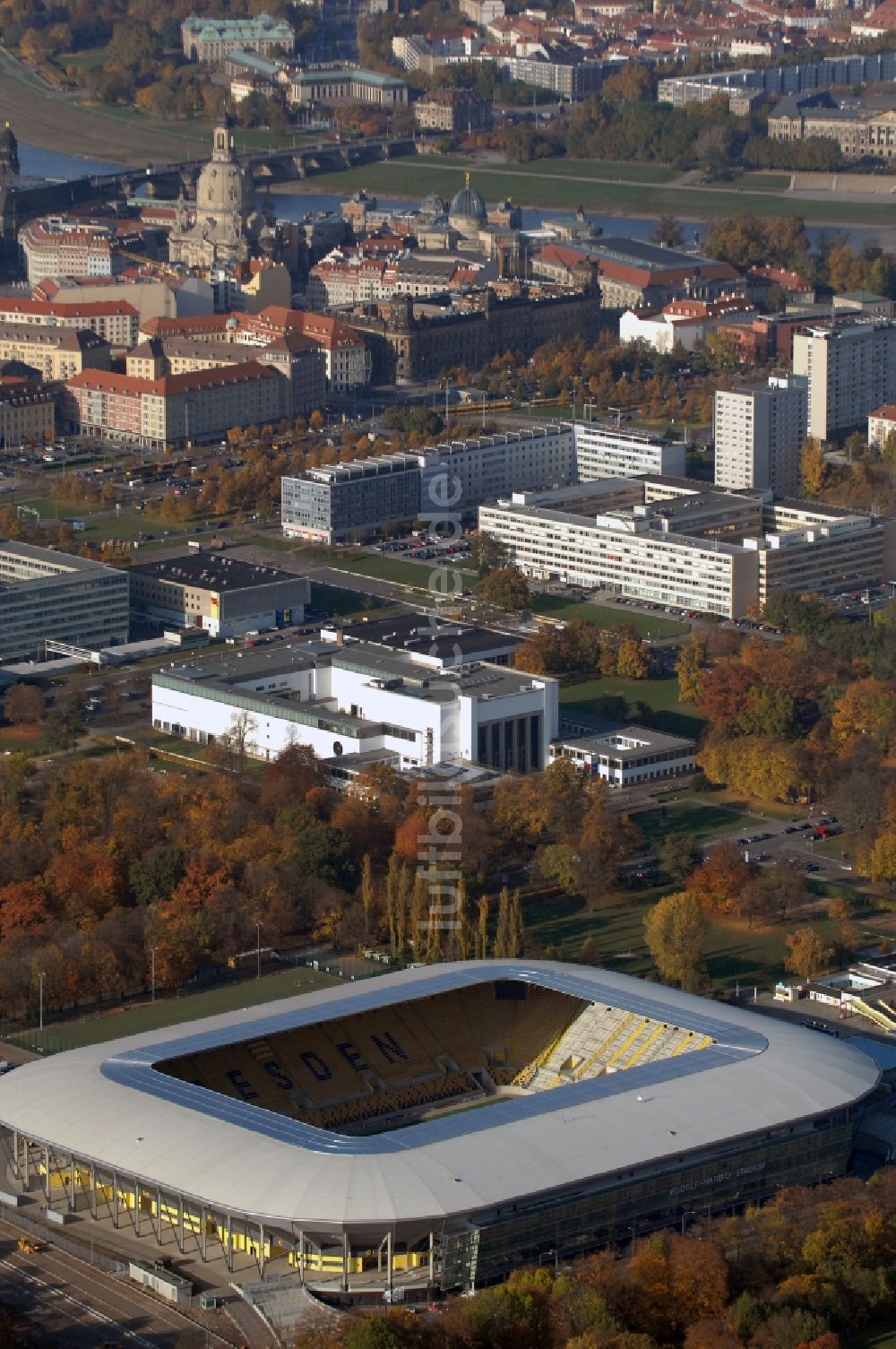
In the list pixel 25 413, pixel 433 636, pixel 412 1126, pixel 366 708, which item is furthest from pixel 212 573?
pixel 412 1126

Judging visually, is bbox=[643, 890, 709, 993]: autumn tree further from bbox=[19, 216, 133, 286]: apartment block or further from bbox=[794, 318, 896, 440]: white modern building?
bbox=[19, 216, 133, 286]: apartment block

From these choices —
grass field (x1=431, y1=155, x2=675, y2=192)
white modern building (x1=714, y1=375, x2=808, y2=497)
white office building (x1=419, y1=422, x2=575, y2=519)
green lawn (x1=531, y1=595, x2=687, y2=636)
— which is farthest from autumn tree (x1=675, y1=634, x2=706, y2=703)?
grass field (x1=431, y1=155, x2=675, y2=192)

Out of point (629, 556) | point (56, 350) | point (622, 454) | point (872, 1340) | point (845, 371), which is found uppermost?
point (845, 371)

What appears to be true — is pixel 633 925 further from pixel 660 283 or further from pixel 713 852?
pixel 660 283

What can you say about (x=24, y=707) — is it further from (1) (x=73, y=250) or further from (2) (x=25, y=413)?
(1) (x=73, y=250)

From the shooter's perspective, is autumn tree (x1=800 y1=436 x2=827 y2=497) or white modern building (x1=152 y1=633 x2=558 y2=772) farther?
autumn tree (x1=800 y1=436 x2=827 y2=497)

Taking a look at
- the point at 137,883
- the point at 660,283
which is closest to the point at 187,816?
the point at 137,883

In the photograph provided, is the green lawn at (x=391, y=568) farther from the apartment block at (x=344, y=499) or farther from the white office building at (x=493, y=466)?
the white office building at (x=493, y=466)

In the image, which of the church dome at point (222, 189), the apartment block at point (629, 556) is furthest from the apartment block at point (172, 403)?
the church dome at point (222, 189)
